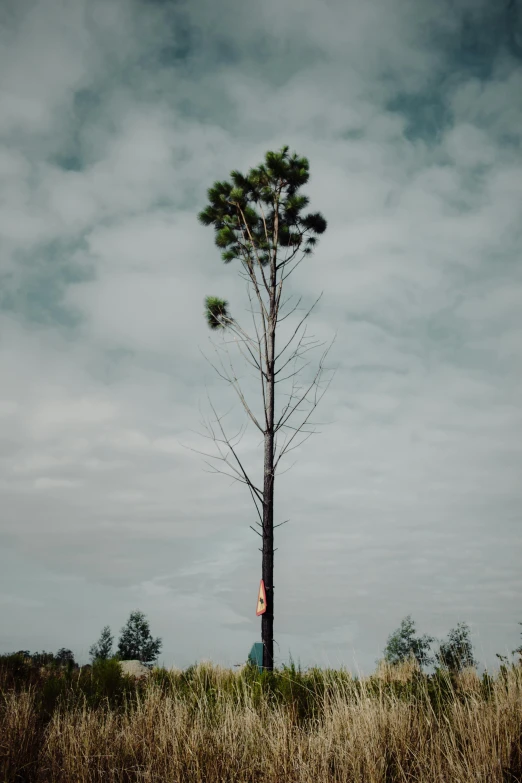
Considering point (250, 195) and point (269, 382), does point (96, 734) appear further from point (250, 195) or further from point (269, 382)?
point (250, 195)

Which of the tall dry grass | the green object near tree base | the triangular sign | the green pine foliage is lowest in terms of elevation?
the tall dry grass

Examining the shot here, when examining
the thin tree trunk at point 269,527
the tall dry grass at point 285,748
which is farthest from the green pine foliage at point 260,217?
the tall dry grass at point 285,748

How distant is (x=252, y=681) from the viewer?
8.38 m

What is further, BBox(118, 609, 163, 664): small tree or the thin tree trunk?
BBox(118, 609, 163, 664): small tree

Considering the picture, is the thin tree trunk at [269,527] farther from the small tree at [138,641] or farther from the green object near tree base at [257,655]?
the small tree at [138,641]

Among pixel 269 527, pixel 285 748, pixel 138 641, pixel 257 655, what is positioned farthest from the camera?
pixel 138 641

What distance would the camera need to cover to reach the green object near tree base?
9.46m

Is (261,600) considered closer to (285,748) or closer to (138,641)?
(285,748)

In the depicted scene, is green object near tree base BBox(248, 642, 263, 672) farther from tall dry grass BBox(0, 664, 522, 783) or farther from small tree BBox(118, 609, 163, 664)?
small tree BBox(118, 609, 163, 664)

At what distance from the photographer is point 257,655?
962 centimetres

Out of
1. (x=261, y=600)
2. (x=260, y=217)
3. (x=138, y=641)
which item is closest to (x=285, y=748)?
(x=261, y=600)

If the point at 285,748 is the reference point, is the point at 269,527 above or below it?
above

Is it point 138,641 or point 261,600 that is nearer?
point 261,600

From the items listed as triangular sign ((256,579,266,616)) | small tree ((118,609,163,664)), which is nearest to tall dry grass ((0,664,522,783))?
triangular sign ((256,579,266,616))
